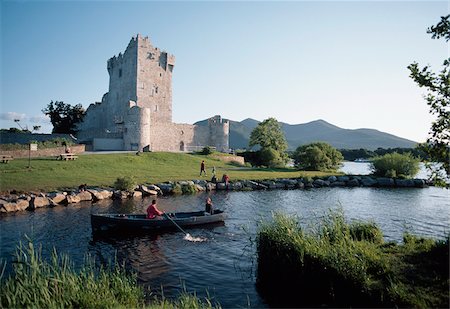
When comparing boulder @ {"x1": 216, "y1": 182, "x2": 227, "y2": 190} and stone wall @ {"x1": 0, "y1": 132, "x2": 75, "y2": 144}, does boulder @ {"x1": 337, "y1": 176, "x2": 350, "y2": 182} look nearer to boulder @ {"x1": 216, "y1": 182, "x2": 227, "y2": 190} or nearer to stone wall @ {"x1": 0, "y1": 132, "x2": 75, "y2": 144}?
boulder @ {"x1": 216, "y1": 182, "x2": 227, "y2": 190}

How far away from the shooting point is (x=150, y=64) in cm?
6631

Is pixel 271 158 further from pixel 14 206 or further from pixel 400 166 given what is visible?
pixel 14 206

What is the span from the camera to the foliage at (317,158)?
55250 mm

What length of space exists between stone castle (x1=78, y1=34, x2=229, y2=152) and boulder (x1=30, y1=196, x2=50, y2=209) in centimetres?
3019

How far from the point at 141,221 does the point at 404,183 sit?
124 ft

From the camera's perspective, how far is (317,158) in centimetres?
5494

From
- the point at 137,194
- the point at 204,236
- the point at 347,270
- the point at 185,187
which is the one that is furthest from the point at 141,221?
the point at 185,187

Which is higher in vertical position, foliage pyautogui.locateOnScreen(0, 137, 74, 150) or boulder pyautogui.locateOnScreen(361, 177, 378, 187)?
foliage pyautogui.locateOnScreen(0, 137, 74, 150)

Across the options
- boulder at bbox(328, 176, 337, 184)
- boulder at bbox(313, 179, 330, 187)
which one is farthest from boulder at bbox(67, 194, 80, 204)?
boulder at bbox(328, 176, 337, 184)

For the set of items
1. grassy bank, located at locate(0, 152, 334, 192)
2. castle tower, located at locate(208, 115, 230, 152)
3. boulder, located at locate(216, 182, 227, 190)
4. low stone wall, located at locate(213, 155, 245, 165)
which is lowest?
boulder, located at locate(216, 182, 227, 190)

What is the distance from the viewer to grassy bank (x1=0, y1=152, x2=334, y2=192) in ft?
90.2

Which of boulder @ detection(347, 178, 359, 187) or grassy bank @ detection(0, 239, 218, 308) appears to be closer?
grassy bank @ detection(0, 239, 218, 308)

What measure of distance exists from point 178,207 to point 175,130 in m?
40.5

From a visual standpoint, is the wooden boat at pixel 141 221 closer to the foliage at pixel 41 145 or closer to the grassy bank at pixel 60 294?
the grassy bank at pixel 60 294
